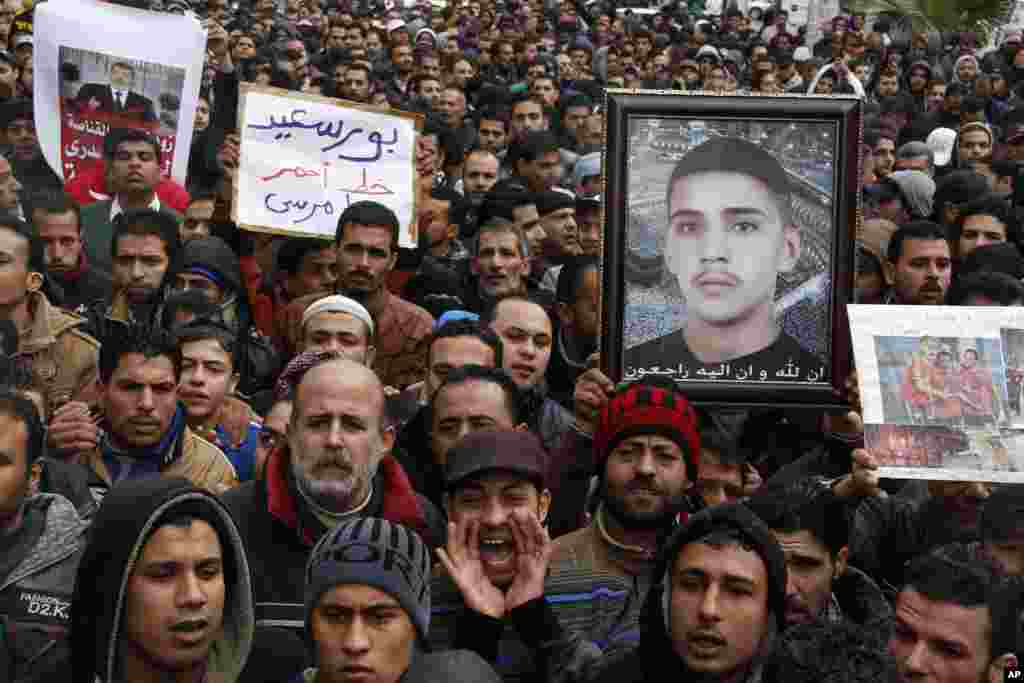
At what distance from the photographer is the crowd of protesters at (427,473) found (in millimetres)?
3303

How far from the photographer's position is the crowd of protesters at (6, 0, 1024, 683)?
10.8 feet

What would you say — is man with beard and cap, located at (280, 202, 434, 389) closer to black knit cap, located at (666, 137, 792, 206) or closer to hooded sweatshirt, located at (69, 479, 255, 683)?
black knit cap, located at (666, 137, 792, 206)

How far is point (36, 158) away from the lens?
8492mm

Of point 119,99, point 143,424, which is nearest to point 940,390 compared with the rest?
point 143,424

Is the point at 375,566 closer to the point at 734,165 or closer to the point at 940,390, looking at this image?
the point at 940,390

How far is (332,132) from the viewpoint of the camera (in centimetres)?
758

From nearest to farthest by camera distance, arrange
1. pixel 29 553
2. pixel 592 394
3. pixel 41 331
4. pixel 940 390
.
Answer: pixel 29 553
pixel 940 390
pixel 592 394
pixel 41 331

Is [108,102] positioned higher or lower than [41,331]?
higher

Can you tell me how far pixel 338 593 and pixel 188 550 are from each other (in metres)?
0.33

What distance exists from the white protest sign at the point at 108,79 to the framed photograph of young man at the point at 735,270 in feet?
11.1

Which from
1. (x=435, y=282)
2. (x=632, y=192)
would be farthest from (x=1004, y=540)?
(x=435, y=282)

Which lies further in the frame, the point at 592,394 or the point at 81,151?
the point at 81,151

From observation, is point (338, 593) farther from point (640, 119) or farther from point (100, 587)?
point (640, 119)

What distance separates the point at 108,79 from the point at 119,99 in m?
0.18
